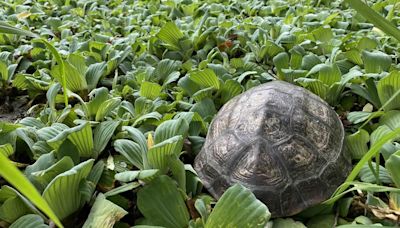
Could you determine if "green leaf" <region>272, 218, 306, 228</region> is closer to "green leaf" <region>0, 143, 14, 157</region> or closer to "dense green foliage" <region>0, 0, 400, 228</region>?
"dense green foliage" <region>0, 0, 400, 228</region>

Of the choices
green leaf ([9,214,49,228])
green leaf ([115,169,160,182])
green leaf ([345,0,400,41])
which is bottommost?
green leaf ([9,214,49,228])

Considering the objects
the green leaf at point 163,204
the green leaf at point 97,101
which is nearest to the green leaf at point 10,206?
the green leaf at point 163,204

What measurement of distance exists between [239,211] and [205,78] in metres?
0.87

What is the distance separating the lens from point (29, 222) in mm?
1145

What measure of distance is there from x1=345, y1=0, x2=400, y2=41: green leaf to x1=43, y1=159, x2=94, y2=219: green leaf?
788 millimetres

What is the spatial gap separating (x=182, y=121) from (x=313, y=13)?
1.86m

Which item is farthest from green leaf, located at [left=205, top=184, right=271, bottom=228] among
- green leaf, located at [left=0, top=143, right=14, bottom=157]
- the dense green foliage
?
green leaf, located at [left=0, top=143, right=14, bottom=157]

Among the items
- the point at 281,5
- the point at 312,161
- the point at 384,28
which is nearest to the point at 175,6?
the point at 281,5

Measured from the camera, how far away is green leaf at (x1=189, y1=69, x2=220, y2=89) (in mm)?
1858

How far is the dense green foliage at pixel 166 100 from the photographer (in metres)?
1.21

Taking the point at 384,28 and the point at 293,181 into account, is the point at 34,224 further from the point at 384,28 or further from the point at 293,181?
the point at 384,28

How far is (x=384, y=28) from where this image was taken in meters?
0.80

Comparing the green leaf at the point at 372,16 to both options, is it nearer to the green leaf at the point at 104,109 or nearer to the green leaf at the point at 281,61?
the green leaf at the point at 104,109

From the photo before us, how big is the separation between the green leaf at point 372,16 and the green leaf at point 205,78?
1.09 meters
